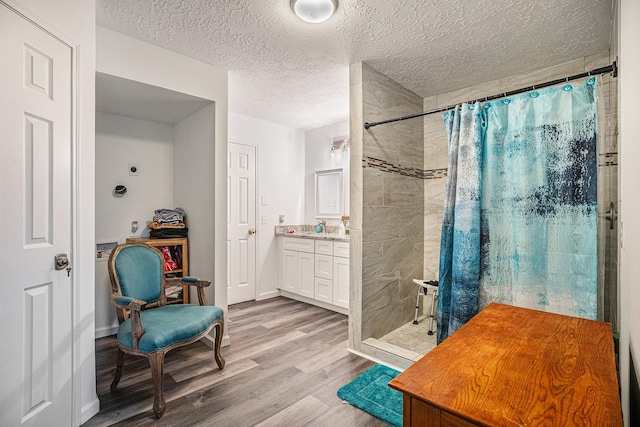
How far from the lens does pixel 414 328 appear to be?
3123 millimetres

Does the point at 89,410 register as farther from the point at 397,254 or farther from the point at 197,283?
the point at 397,254

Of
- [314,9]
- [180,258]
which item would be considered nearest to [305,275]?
[180,258]

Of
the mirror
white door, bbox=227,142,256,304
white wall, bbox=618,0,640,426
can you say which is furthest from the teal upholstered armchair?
the mirror

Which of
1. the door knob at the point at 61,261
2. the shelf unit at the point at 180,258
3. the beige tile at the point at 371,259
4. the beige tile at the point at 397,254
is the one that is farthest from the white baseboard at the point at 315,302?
the door knob at the point at 61,261

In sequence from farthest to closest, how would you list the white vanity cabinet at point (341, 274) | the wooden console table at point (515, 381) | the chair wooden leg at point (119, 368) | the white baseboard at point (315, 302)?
the white baseboard at point (315, 302)
the white vanity cabinet at point (341, 274)
the chair wooden leg at point (119, 368)
the wooden console table at point (515, 381)

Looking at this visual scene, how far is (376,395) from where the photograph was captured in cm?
208

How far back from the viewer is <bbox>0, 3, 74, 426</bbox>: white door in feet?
4.65

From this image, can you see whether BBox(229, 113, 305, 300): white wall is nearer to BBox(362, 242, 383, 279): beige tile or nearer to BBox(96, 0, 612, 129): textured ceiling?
BBox(96, 0, 612, 129): textured ceiling

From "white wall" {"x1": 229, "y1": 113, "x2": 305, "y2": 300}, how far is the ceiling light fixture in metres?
2.35

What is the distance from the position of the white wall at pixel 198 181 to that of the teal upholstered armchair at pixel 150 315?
432 millimetres

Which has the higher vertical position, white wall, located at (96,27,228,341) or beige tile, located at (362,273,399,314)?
white wall, located at (96,27,228,341)

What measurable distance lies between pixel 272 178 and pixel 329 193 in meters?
0.84

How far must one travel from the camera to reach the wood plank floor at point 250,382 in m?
1.86

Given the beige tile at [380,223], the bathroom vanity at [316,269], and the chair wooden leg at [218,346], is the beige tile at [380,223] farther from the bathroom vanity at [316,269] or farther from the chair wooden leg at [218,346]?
the chair wooden leg at [218,346]
